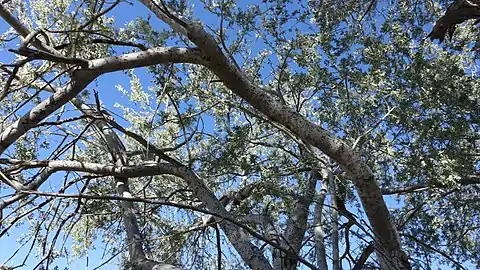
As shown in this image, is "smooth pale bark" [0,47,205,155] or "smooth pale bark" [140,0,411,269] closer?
"smooth pale bark" [0,47,205,155]

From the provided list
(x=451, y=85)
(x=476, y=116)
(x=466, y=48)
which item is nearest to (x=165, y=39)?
(x=451, y=85)

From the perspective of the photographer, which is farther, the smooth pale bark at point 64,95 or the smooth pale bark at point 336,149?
the smooth pale bark at point 336,149

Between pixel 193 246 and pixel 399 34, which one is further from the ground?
pixel 399 34

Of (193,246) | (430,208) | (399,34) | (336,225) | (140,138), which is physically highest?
(399,34)

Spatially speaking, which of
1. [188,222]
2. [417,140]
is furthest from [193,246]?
[417,140]

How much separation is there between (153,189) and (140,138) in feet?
6.22

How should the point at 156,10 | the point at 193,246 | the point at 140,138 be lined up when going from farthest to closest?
the point at 140,138 < the point at 193,246 < the point at 156,10

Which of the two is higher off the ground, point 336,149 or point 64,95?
point 64,95

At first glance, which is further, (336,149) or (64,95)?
(336,149)

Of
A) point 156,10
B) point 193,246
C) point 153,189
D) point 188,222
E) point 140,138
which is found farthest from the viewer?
point 153,189

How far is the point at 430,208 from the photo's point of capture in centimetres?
678

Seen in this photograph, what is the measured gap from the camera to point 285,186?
6051 millimetres

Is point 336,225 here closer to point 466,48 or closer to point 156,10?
point 156,10

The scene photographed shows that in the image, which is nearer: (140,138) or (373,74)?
(373,74)
